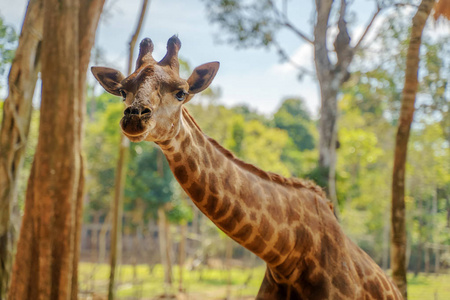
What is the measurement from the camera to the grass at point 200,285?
25.8 ft

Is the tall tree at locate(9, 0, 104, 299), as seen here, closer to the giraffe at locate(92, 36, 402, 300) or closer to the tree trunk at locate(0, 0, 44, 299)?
the tree trunk at locate(0, 0, 44, 299)

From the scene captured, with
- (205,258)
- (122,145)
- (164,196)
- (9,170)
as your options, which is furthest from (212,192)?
(205,258)

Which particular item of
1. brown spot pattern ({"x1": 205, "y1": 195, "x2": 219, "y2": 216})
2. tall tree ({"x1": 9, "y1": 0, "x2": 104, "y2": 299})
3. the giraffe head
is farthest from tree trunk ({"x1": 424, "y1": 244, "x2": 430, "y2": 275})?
the giraffe head

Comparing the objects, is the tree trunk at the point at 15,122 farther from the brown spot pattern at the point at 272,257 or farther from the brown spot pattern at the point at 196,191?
the brown spot pattern at the point at 272,257

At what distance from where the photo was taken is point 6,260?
5.14 metres

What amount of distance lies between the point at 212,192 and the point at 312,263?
2.75 ft

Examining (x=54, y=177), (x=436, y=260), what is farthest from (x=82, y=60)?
(x=436, y=260)

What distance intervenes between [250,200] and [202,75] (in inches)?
32.2

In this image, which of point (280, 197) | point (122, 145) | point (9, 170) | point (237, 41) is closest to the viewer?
point (280, 197)

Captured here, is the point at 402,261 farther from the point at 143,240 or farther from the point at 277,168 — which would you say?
the point at 143,240

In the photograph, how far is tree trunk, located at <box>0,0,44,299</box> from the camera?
16.6 ft

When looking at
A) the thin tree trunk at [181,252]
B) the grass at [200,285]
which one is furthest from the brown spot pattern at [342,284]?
the thin tree trunk at [181,252]

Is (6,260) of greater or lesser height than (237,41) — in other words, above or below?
below

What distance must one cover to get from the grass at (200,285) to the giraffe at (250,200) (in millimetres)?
4727
